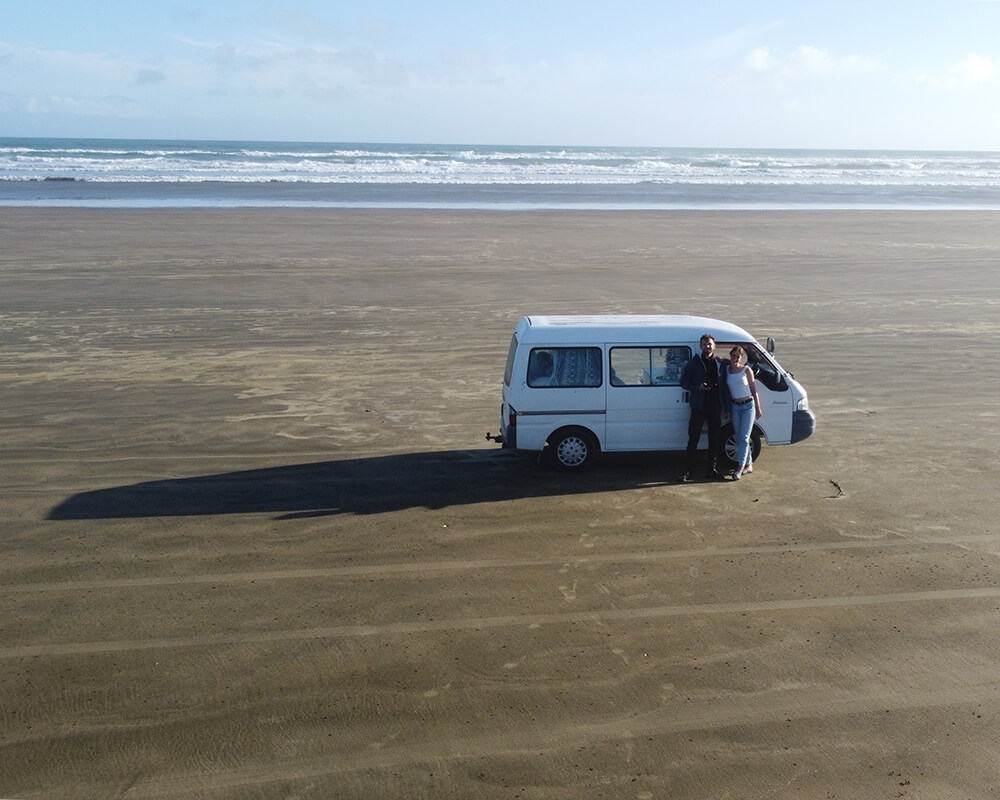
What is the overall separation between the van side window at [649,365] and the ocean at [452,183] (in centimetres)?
3793

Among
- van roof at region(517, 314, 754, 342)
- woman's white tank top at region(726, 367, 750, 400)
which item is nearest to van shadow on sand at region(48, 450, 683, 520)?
woman's white tank top at region(726, 367, 750, 400)

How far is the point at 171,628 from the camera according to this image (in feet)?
26.3

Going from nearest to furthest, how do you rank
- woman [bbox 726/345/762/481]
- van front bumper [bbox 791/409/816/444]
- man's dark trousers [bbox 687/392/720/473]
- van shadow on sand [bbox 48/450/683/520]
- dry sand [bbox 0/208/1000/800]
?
1. dry sand [bbox 0/208/1000/800]
2. van shadow on sand [bbox 48/450/683/520]
3. woman [bbox 726/345/762/481]
4. man's dark trousers [bbox 687/392/720/473]
5. van front bumper [bbox 791/409/816/444]

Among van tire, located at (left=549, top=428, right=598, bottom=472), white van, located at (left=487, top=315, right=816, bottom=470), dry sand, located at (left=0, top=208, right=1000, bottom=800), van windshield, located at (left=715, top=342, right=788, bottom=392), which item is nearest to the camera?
dry sand, located at (left=0, top=208, right=1000, bottom=800)

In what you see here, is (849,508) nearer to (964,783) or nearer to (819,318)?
(964,783)

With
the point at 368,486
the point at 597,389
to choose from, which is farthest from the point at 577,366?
the point at 368,486

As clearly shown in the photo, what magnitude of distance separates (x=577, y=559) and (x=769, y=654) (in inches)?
89.3

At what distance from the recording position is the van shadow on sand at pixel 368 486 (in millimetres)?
10664

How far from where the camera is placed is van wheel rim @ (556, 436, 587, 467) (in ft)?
38.7

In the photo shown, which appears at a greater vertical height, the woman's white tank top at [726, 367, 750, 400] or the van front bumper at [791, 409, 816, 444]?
the woman's white tank top at [726, 367, 750, 400]

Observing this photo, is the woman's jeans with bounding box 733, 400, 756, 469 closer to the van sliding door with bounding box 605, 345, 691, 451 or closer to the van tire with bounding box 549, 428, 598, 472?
the van sliding door with bounding box 605, 345, 691, 451

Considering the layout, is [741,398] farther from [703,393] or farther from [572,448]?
[572,448]

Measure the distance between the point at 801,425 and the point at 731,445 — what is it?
1.00 meters

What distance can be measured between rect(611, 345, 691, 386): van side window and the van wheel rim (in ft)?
2.87
